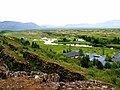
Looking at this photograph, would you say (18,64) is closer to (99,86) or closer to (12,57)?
(12,57)

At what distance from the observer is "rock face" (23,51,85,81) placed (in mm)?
34969

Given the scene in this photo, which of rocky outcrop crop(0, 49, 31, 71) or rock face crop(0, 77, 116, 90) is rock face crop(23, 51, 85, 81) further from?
rock face crop(0, 77, 116, 90)

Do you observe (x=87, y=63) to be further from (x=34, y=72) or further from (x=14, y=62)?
(x=34, y=72)

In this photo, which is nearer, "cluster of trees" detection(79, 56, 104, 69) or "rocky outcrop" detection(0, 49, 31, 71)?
"rocky outcrop" detection(0, 49, 31, 71)


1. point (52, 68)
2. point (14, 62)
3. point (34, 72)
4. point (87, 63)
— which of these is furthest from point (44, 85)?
point (87, 63)

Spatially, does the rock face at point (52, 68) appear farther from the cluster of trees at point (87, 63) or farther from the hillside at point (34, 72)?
the cluster of trees at point (87, 63)

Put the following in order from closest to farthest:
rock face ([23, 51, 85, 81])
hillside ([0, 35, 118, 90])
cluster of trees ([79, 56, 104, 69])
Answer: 1. hillside ([0, 35, 118, 90])
2. rock face ([23, 51, 85, 81])
3. cluster of trees ([79, 56, 104, 69])

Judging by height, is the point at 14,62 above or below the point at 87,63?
above

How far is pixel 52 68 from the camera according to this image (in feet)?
124

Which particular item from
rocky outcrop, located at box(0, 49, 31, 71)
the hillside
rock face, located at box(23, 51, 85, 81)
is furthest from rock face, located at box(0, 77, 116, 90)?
rocky outcrop, located at box(0, 49, 31, 71)

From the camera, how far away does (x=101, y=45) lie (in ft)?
421

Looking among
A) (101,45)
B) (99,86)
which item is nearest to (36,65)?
(99,86)

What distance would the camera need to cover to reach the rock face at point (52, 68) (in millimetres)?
34969

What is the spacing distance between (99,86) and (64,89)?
83.0 inches
